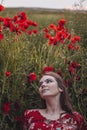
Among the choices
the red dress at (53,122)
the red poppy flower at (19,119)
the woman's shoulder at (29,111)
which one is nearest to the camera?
the red dress at (53,122)

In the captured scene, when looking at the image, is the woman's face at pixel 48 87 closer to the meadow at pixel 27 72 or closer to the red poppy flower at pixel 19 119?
the meadow at pixel 27 72

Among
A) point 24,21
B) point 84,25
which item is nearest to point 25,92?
point 24,21

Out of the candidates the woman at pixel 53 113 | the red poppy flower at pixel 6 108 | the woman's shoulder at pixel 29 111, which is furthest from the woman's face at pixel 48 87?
the red poppy flower at pixel 6 108

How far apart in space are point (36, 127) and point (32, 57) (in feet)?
3.26

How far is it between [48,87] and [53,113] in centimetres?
24

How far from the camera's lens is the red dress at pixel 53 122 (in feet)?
15.2

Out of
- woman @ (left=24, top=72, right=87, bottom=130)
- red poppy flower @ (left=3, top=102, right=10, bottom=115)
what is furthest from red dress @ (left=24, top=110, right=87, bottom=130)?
red poppy flower @ (left=3, top=102, right=10, bottom=115)

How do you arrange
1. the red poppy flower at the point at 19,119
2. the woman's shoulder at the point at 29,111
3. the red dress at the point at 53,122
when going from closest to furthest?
the red dress at the point at 53,122, the woman's shoulder at the point at 29,111, the red poppy flower at the point at 19,119

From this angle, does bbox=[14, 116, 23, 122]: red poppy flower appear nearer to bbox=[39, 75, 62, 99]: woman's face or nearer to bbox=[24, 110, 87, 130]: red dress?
bbox=[24, 110, 87, 130]: red dress

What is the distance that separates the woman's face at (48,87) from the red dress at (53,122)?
201mm

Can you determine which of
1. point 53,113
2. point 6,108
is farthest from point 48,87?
point 6,108

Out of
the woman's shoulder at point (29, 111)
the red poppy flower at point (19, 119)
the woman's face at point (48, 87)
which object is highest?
the woman's face at point (48, 87)

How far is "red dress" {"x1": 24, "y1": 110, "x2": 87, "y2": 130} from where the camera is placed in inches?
183

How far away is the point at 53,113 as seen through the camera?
473 cm
